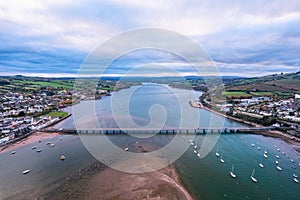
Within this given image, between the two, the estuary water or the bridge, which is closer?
the estuary water

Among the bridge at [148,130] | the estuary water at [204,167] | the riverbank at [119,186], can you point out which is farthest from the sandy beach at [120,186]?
the bridge at [148,130]

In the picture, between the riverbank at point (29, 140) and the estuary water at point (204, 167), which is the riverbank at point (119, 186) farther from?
the riverbank at point (29, 140)

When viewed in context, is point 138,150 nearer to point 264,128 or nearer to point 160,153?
point 160,153

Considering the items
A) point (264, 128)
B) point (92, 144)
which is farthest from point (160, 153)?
point (264, 128)

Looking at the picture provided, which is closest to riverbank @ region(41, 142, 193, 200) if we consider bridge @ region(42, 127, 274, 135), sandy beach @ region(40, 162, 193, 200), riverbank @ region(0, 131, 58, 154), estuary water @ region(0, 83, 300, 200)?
sandy beach @ region(40, 162, 193, 200)

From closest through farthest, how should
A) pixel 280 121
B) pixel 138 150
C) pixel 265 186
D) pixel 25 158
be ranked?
pixel 265 186
pixel 25 158
pixel 138 150
pixel 280 121

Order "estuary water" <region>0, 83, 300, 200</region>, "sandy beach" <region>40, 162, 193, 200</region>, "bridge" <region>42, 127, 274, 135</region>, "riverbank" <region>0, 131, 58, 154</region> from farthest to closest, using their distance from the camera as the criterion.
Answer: "bridge" <region>42, 127, 274, 135</region> → "riverbank" <region>0, 131, 58, 154</region> → "estuary water" <region>0, 83, 300, 200</region> → "sandy beach" <region>40, 162, 193, 200</region>

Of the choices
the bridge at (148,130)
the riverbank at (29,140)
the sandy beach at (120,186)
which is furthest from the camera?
the bridge at (148,130)

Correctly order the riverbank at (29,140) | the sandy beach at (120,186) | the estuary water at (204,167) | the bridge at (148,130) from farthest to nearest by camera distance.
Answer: the bridge at (148,130) < the riverbank at (29,140) < the estuary water at (204,167) < the sandy beach at (120,186)

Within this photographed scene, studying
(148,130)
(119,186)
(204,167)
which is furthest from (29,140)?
(204,167)

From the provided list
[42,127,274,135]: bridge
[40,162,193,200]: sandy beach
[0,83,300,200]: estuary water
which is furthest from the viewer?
[42,127,274,135]: bridge

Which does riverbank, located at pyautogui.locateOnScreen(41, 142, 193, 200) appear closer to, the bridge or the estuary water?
the estuary water
